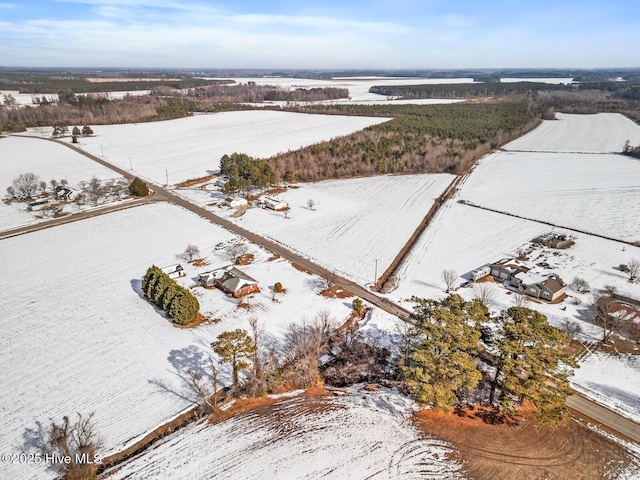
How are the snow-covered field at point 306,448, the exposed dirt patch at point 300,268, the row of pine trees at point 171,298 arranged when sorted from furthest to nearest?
the exposed dirt patch at point 300,268
the row of pine trees at point 171,298
the snow-covered field at point 306,448

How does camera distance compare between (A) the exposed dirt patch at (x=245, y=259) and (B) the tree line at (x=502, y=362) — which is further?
(A) the exposed dirt patch at (x=245, y=259)

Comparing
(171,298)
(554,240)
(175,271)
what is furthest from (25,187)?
(554,240)

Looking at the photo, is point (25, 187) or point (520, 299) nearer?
point (520, 299)

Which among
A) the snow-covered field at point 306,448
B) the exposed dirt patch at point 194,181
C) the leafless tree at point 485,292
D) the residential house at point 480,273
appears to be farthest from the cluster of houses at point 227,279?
the exposed dirt patch at point 194,181

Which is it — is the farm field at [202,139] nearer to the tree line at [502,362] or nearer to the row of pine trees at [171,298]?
the row of pine trees at [171,298]

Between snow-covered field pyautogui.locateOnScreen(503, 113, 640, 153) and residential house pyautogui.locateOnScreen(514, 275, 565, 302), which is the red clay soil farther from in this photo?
snow-covered field pyautogui.locateOnScreen(503, 113, 640, 153)

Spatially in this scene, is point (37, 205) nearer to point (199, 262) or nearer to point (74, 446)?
point (199, 262)
